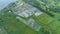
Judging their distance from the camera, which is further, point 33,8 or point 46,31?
point 33,8

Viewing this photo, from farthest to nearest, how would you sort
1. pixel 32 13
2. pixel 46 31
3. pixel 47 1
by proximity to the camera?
pixel 47 1
pixel 32 13
pixel 46 31

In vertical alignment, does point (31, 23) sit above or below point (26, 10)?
below

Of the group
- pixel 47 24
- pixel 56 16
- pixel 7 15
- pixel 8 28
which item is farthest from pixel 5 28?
pixel 56 16

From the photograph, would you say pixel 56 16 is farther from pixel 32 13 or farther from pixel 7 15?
pixel 7 15

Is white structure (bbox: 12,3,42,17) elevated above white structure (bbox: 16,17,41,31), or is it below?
above

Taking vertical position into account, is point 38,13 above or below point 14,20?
above

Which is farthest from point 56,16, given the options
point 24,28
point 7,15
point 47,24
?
point 7,15

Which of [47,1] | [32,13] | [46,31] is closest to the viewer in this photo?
[46,31]

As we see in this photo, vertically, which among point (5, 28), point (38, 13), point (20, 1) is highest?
point (20, 1)

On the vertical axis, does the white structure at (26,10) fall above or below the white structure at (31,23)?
above

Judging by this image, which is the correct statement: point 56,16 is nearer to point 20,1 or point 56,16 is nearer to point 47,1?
point 47,1
